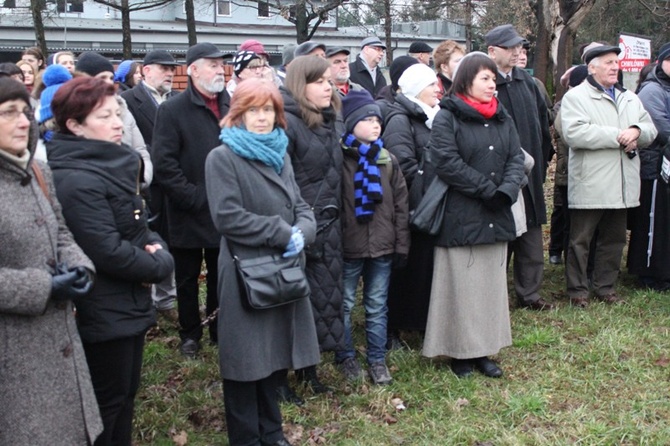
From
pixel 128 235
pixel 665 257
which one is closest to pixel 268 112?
pixel 128 235

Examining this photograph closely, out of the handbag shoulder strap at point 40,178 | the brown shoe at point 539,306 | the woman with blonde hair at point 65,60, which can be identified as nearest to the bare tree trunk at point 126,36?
the woman with blonde hair at point 65,60

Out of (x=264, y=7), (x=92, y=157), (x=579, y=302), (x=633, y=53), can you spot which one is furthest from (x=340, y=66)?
(x=264, y=7)

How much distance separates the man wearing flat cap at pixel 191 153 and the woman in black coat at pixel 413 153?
1255 millimetres

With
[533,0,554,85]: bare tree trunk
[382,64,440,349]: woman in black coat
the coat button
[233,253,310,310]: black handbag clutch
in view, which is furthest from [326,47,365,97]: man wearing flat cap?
[533,0,554,85]: bare tree trunk

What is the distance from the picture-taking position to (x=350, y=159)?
5289 mm

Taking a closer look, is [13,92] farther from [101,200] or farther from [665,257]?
[665,257]

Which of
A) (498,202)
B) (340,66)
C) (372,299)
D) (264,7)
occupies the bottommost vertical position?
(372,299)

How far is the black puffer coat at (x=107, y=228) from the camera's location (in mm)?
3463

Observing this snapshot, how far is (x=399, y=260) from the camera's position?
213 inches

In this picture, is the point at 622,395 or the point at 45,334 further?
the point at 622,395

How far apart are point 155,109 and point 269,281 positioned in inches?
121

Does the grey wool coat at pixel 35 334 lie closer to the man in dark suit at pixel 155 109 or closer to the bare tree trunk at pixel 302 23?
the man in dark suit at pixel 155 109

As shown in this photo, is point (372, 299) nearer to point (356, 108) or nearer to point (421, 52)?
point (356, 108)

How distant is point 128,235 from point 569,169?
454 centimetres
